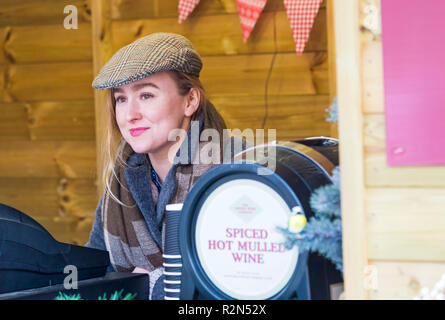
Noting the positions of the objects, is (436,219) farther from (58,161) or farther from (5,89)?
(5,89)

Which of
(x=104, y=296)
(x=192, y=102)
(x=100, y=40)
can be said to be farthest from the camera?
(x=100, y=40)

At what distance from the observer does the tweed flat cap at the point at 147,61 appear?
1.51 meters

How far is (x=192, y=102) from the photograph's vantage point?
1.74m

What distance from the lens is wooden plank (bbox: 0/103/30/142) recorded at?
121 inches

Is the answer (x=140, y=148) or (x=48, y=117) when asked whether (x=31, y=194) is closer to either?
(x=48, y=117)

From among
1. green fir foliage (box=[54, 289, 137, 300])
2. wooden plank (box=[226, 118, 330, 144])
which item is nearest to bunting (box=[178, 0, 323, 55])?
wooden plank (box=[226, 118, 330, 144])

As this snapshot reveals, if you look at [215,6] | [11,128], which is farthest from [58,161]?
[215,6]

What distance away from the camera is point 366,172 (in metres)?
0.93

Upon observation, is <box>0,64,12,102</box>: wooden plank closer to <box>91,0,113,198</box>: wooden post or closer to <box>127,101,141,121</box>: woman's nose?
<box>91,0,113,198</box>: wooden post

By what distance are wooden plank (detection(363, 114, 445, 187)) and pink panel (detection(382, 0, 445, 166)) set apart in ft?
0.04

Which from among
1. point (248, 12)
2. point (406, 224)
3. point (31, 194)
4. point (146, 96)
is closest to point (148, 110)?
point (146, 96)

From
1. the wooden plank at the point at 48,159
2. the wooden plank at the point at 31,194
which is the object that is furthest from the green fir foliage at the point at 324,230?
the wooden plank at the point at 31,194

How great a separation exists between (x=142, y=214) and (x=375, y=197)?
900 mm
